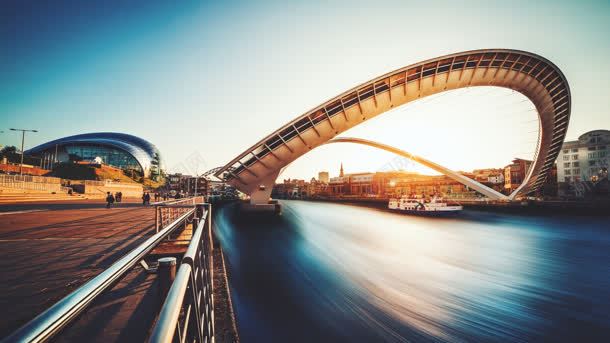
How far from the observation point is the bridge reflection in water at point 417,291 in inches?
284

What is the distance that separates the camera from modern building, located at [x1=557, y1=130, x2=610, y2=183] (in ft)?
243

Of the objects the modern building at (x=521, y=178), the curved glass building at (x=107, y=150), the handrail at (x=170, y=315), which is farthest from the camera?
the curved glass building at (x=107, y=150)

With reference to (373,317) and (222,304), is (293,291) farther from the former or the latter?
(222,304)

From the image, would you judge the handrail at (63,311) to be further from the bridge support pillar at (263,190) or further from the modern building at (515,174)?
the modern building at (515,174)

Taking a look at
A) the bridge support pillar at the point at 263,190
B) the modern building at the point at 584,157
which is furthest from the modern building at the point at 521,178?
the bridge support pillar at the point at 263,190

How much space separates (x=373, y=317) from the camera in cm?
791

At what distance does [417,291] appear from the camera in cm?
1004

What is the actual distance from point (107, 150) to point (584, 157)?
148846 mm

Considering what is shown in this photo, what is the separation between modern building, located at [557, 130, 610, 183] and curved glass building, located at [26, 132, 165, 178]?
13451cm

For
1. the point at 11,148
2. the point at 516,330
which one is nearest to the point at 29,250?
the point at 516,330

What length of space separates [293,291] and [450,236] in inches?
781

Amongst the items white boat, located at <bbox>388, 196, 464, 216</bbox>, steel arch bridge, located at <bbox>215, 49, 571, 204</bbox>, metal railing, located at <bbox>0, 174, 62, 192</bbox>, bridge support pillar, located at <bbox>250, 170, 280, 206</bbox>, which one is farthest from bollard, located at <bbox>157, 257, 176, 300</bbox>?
white boat, located at <bbox>388, 196, 464, 216</bbox>

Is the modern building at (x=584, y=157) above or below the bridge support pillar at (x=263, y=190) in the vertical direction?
above

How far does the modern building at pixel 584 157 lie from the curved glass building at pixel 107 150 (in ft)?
441
